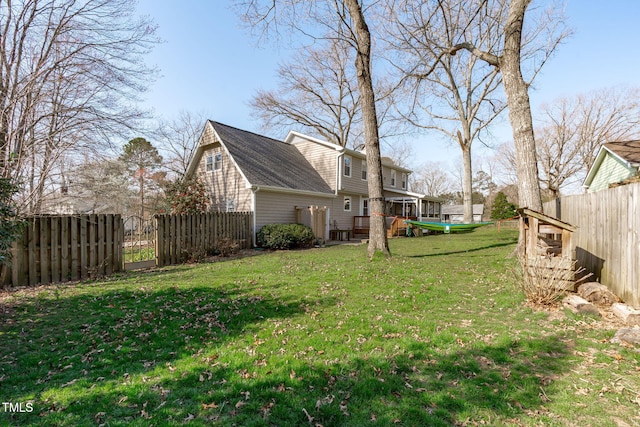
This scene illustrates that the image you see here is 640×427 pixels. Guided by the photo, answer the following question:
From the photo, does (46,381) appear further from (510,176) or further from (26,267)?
(510,176)

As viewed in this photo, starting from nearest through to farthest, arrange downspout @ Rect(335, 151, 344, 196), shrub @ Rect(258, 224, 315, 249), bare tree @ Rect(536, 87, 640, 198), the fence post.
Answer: the fence post, shrub @ Rect(258, 224, 315, 249), downspout @ Rect(335, 151, 344, 196), bare tree @ Rect(536, 87, 640, 198)

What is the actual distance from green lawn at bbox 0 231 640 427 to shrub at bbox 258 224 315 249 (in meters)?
7.18

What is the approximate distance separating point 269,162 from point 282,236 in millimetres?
5496

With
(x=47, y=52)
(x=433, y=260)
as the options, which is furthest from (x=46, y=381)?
(x=47, y=52)

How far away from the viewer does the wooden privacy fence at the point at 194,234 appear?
949cm

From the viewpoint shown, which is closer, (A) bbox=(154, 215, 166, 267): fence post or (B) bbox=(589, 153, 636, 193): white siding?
(A) bbox=(154, 215, 166, 267): fence post

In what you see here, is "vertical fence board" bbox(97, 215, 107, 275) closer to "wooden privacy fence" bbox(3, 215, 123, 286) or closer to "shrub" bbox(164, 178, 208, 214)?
"wooden privacy fence" bbox(3, 215, 123, 286)

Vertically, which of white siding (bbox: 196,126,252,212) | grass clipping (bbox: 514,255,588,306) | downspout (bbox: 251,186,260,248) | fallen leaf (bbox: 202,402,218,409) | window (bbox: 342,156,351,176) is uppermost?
window (bbox: 342,156,351,176)

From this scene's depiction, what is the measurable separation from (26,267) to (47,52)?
6154 mm

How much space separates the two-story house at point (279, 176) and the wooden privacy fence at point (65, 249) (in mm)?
6234

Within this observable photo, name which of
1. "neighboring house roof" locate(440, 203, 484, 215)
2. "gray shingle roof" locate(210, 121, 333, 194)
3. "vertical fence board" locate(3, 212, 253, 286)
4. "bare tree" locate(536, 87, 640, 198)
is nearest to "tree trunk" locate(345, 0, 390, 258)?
"vertical fence board" locate(3, 212, 253, 286)

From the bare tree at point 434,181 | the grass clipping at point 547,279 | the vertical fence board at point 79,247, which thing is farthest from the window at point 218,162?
the bare tree at point 434,181

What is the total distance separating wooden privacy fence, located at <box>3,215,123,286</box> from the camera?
21.2 feet

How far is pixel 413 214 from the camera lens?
85.3ft
